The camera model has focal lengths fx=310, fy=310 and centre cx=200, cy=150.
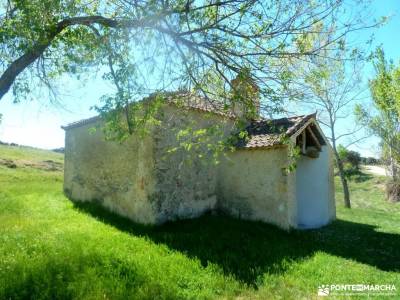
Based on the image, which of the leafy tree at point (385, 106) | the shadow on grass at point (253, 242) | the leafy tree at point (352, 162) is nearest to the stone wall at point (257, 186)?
the shadow on grass at point (253, 242)

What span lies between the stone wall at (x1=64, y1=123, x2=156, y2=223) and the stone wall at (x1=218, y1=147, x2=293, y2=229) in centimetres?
299

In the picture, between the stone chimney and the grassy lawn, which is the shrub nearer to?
the grassy lawn

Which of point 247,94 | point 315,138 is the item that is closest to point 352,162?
point 315,138

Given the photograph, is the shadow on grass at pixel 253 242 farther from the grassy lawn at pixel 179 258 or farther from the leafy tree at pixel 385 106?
the leafy tree at pixel 385 106

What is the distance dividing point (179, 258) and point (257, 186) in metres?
4.77

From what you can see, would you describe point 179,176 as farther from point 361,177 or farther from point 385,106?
point 361,177

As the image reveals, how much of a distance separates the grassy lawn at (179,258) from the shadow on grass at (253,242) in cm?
3

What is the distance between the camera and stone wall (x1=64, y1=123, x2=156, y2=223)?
1020 centimetres

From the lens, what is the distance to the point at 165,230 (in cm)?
959

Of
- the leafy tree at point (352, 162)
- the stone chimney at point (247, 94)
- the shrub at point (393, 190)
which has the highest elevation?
the stone chimney at point (247, 94)

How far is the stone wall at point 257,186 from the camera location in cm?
1022

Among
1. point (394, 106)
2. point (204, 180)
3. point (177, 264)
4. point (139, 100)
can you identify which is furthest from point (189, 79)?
point (394, 106)

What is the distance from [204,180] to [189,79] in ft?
18.8

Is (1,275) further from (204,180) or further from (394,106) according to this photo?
(394,106)
